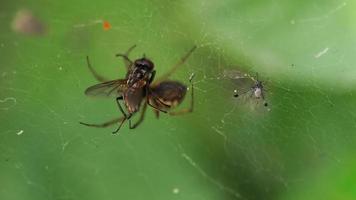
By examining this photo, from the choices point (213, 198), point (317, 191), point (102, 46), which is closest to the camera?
point (317, 191)

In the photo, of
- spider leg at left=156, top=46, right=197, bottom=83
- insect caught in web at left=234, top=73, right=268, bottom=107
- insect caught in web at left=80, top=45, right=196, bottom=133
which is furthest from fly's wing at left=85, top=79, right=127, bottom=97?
insect caught in web at left=234, top=73, right=268, bottom=107

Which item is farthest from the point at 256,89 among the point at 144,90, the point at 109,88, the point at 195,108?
the point at 109,88

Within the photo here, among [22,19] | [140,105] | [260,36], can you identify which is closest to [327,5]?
[260,36]

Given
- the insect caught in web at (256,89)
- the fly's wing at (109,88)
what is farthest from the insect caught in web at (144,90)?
the insect caught in web at (256,89)

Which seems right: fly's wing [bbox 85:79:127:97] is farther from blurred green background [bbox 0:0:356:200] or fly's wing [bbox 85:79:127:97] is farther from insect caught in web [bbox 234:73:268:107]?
insect caught in web [bbox 234:73:268:107]

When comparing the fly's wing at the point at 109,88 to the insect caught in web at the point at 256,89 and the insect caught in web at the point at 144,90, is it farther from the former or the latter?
the insect caught in web at the point at 256,89

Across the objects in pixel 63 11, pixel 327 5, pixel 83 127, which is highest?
pixel 327 5

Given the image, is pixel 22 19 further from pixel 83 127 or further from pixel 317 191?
pixel 317 191
